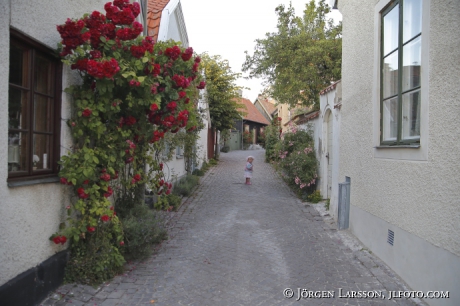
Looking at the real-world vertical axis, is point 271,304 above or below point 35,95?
below

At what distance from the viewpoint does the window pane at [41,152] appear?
12.9ft

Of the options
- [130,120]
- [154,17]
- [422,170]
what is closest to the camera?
[422,170]

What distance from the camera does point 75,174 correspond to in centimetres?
399

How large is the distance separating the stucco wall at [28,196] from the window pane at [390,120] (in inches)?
168

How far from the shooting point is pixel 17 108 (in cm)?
361

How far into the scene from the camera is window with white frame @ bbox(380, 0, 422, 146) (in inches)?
174

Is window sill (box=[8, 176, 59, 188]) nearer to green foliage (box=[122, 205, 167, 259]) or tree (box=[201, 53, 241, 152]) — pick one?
green foliage (box=[122, 205, 167, 259])

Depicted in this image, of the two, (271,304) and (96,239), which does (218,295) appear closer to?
(271,304)

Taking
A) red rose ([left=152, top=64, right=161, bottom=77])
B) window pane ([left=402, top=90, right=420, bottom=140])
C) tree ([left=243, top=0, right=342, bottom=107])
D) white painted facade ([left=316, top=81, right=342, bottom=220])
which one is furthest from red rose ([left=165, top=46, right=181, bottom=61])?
tree ([left=243, top=0, right=342, bottom=107])

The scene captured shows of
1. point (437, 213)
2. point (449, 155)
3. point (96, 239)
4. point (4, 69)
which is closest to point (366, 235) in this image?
point (437, 213)

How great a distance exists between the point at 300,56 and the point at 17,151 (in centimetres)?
1174

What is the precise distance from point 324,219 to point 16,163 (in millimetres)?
6399

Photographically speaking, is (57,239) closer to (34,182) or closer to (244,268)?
(34,182)

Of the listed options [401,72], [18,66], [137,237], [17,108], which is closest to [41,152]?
[17,108]
